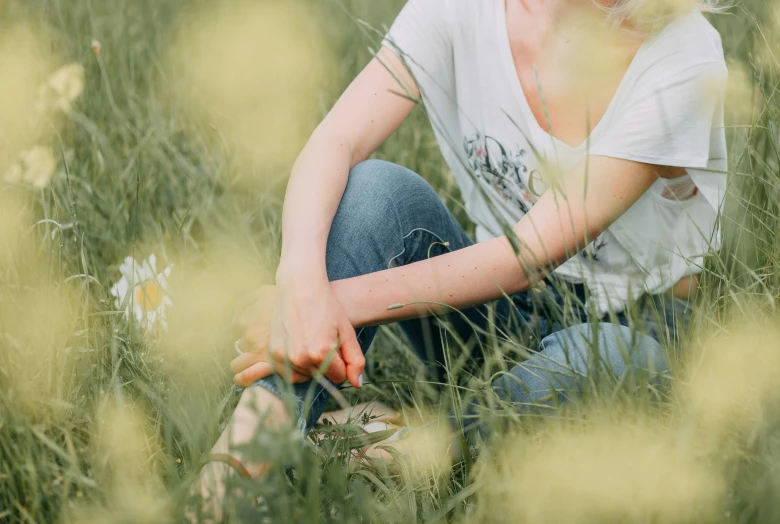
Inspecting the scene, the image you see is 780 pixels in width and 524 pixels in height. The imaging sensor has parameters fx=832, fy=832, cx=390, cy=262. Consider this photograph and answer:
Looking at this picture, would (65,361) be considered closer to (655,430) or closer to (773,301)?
(655,430)

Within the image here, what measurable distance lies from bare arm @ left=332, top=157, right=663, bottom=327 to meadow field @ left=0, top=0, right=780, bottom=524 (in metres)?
0.11

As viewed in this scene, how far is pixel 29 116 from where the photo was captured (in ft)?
5.02

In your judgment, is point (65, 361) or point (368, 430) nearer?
point (65, 361)

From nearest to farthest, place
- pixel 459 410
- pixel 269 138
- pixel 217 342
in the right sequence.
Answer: pixel 459 410
pixel 217 342
pixel 269 138

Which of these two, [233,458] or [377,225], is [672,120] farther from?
[233,458]

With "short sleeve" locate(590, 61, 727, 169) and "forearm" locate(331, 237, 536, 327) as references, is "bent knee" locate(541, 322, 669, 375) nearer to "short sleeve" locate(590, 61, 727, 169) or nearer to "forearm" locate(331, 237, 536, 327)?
"forearm" locate(331, 237, 536, 327)

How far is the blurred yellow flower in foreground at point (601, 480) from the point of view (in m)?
0.80

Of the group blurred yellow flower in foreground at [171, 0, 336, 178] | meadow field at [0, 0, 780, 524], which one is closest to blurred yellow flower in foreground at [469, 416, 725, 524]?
meadow field at [0, 0, 780, 524]

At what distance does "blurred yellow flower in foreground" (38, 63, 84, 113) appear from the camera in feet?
4.91

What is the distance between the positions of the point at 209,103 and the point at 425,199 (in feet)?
2.80

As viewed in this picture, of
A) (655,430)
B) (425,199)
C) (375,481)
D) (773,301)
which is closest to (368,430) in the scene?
(375,481)

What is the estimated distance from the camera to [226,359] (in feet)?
3.87

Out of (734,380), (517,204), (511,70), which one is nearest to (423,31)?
(511,70)

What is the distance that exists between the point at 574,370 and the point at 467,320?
162 mm
